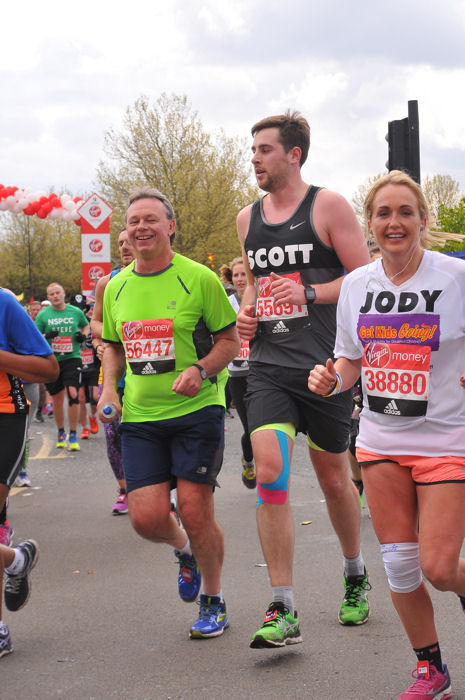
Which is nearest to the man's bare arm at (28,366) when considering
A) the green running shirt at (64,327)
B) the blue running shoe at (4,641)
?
the blue running shoe at (4,641)

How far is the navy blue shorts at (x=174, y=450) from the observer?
4285mm

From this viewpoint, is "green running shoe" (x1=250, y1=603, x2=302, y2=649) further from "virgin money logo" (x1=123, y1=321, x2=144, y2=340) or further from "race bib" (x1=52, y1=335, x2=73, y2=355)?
"race bib" (x1=52, y1=335, x2=73, y2=355)

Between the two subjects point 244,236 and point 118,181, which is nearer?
point 244,236

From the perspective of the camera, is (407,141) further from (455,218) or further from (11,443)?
(455,218)

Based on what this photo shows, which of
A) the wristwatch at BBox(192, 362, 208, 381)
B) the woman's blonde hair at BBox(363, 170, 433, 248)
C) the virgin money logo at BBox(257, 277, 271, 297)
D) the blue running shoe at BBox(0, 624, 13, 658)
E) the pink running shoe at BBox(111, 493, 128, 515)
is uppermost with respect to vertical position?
the woman's blonde hair at BBox(363, 170, 433, 248)

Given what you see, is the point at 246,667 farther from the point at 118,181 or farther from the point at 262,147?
the point at 118,181

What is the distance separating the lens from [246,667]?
3916 mm

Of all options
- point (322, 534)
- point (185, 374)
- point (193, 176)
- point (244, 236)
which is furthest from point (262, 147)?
point (193, 176)

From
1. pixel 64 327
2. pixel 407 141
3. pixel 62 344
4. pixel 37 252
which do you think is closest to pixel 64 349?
pixel 62 344

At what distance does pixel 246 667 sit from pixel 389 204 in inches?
81.0

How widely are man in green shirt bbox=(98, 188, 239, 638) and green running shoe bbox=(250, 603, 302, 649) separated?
0.56 m

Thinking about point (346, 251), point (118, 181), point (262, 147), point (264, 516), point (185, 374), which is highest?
point (118, 181)

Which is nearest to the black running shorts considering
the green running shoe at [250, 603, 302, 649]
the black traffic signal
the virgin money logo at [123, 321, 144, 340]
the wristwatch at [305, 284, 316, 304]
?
the wristwatch at [305, 284, 316, 304]

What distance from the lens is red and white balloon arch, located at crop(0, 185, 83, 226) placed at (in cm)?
2348
